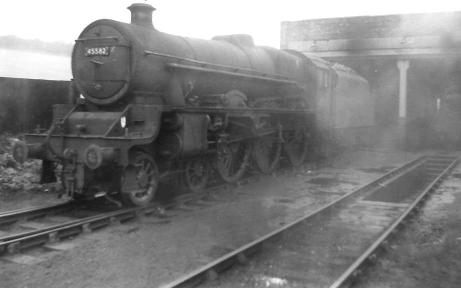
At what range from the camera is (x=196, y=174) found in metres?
7.77

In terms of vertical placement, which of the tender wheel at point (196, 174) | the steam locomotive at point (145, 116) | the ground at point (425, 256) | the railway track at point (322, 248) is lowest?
the ground at point (425, 256)

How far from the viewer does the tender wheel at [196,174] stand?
7.55 meters

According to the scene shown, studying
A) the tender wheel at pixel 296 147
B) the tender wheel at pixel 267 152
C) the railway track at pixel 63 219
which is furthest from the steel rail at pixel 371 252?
the tender wheel at pixel 296 147

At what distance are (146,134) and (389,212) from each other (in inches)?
144

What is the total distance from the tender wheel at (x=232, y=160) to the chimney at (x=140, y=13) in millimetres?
2362

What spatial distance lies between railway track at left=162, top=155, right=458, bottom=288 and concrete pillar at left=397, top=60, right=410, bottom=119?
495 inches

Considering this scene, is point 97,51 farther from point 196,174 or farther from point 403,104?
point 403,104

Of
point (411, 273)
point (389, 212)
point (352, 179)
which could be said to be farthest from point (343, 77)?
point (411, 273)

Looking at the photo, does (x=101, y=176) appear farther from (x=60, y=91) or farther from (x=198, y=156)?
(x=60, y=91)

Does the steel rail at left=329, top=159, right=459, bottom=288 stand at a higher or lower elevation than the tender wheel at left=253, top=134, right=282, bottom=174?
lower

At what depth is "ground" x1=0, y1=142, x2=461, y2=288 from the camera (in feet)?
13.7

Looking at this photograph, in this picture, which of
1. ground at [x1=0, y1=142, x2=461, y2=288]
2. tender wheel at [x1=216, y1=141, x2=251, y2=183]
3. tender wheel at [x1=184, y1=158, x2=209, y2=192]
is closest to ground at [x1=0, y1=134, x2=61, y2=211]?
ground at [x1=0, y1=142, x2=461, y2=288]

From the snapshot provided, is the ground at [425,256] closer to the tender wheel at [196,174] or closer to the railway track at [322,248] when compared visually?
the railway track at [322,248]

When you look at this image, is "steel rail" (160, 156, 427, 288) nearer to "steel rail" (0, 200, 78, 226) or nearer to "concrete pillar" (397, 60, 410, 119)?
"steel rail" (0, 200, 78, 226)
